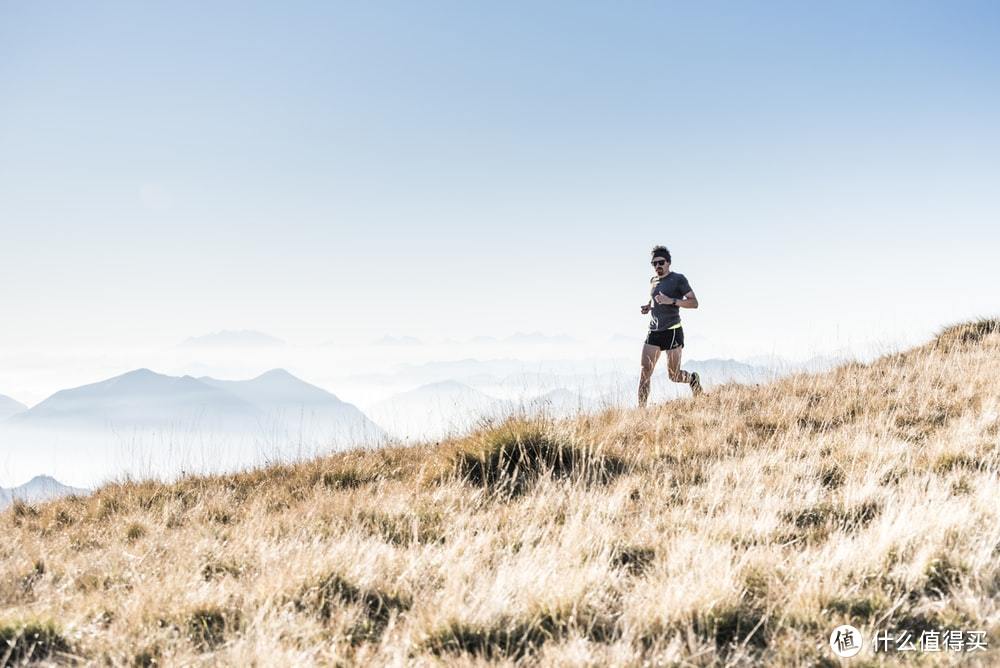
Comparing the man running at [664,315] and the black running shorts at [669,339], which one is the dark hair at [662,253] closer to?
the man running at [664,315]

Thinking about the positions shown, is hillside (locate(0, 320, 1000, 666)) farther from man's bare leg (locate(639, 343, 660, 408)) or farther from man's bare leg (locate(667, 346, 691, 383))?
man's bare leg (locate(667, 346, 691, 383))

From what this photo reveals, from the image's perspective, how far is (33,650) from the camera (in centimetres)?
278

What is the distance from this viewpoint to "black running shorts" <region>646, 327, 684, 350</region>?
30.8 feet

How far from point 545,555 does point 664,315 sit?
649 centimetres

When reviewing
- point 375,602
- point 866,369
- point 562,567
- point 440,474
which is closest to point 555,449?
Result: point 440,474

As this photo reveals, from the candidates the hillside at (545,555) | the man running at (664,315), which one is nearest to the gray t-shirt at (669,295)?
the man running at (664,315)

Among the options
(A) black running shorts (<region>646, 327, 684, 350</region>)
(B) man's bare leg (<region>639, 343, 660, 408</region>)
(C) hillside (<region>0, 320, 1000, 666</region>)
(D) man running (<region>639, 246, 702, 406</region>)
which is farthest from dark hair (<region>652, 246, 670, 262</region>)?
(C) hillside (<region>0, 320, 1000, 666</region>)

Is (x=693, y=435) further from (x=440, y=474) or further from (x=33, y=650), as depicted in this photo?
(x=33, y=650)

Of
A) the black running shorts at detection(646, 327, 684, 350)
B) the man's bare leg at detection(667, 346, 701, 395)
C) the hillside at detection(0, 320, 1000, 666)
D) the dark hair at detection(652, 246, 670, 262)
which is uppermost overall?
the dark hair at detection(652, 246, 670, 262)

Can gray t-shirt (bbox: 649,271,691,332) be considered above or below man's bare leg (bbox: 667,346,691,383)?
above

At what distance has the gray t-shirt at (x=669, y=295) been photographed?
30.7 ft

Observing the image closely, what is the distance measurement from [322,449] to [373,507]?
3.58m

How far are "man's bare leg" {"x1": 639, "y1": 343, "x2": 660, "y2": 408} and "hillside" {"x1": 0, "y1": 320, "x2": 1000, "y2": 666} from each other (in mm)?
2654

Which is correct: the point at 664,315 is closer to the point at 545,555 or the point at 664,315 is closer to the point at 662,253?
the point at 662,253
